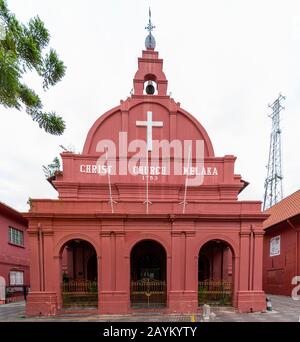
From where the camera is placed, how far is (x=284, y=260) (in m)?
22.5

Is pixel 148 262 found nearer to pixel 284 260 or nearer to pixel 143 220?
pixel 143 220

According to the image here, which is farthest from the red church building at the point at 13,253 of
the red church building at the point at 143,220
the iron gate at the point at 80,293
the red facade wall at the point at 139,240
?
the iron gate at the point at 80,293

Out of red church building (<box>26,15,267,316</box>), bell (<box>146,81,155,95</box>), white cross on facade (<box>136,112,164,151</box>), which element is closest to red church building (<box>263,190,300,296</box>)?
red church building (<box>26,15,267,316</box>)

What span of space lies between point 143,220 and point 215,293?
5108mm

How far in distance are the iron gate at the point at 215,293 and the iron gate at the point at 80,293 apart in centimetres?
516

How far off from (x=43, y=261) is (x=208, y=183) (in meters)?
9.49

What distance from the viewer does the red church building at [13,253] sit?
20.4 m

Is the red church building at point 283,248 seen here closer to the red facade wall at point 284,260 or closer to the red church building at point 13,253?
the red facade wall at point 284,260

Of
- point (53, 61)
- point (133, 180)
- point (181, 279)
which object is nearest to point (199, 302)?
point (181, 279)

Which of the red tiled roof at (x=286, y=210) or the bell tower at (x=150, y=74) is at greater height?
the bell tower at (x=150, y=74)

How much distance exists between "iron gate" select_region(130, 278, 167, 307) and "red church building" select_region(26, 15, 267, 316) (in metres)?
0.05

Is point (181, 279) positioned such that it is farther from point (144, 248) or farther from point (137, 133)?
point (137, 133)

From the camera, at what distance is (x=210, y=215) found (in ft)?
48.8

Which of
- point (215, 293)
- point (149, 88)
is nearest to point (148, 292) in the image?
point (215, 293)
